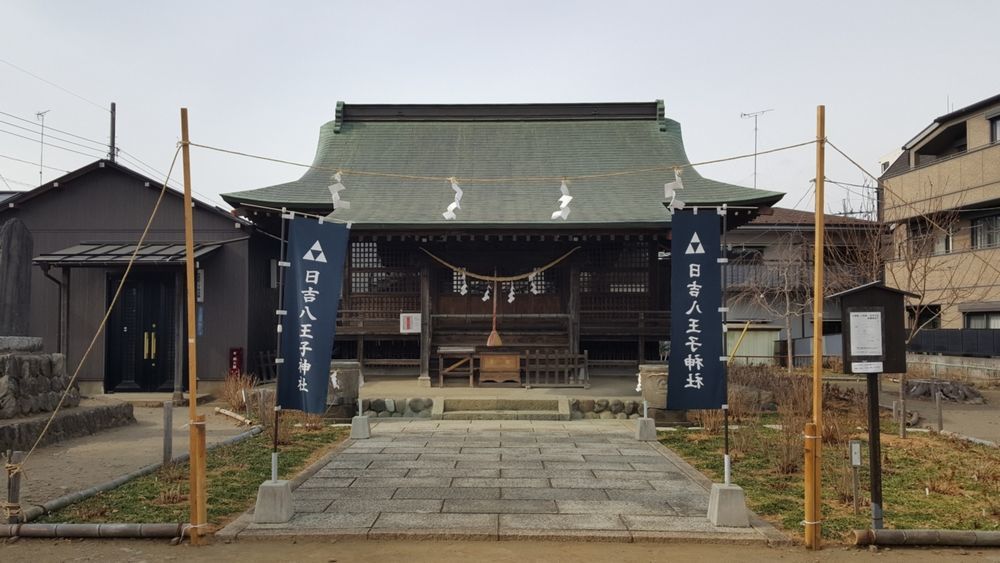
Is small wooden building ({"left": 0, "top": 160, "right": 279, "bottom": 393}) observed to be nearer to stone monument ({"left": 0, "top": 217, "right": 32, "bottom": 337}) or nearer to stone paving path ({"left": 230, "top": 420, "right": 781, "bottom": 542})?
stone monument ({"left": 0, "top": 217, "right": 32, "bottom": 337})

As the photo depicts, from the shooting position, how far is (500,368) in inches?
640

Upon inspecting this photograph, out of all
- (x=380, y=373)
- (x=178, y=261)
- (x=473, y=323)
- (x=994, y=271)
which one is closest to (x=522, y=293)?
(x=473, y=323)

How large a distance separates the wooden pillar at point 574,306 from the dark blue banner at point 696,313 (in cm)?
932

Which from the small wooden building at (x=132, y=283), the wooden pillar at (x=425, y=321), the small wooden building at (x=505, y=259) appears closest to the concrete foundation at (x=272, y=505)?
the wooden pillar at (x=425, y=321)

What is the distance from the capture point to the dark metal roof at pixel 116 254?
50.4 ft

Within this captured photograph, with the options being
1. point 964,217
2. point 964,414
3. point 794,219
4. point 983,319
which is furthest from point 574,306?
point 794,219

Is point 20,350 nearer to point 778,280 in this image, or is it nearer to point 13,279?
point 13,279

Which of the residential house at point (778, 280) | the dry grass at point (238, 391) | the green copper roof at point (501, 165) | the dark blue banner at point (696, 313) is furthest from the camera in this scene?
the residential house at point (778, 280)

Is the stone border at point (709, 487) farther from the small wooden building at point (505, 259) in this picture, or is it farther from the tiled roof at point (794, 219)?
the tiled roof at point (794, 219)

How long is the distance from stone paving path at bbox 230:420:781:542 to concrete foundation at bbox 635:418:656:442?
26 centimetres

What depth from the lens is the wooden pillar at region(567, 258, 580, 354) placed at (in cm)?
1716

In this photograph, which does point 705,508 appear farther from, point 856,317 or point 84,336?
point 84,336

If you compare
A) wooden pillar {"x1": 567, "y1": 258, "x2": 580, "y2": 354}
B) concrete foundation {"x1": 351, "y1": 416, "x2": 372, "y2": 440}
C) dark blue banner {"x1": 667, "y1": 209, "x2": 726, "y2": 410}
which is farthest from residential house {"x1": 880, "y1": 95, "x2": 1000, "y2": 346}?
concrete foundation {"x1": 351, "y1": 416, "x2": 372, "y2": 440}

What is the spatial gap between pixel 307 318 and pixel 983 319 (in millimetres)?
25290
